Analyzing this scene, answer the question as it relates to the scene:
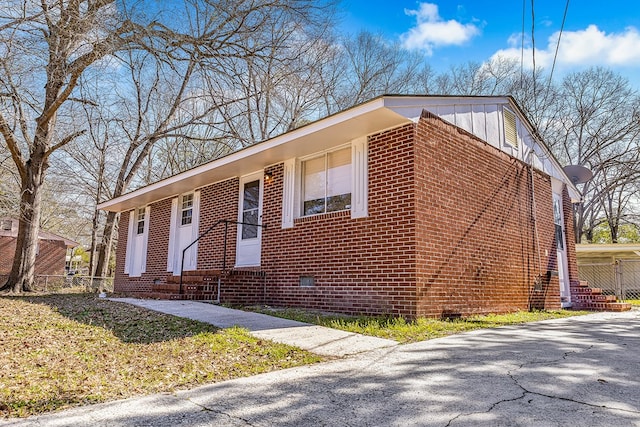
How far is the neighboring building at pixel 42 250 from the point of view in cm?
2805

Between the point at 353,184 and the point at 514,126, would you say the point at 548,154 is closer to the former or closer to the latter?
the point at 514,126

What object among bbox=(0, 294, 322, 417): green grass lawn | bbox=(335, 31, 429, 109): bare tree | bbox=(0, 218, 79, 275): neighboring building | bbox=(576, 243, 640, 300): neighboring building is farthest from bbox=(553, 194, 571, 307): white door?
bbox=(0, 218, 79, 275): neighboring building

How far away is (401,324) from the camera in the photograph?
6094 millimetres

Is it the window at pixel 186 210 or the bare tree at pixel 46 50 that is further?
the window at pixel 186 210

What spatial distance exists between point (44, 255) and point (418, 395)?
1295 inches

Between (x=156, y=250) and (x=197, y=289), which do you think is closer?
(x=197, y=289)

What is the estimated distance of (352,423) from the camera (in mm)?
2539

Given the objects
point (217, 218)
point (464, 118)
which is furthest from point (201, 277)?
point (464, 118)

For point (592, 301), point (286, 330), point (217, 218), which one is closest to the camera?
point (286, 330)

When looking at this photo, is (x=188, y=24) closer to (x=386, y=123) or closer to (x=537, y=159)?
(x=386, y=123)

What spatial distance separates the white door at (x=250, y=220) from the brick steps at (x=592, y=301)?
8.30 metres

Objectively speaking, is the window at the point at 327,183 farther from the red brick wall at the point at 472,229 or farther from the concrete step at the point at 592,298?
the concrete step at the point at 592,298

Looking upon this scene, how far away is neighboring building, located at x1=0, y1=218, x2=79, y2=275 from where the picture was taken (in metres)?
28.0

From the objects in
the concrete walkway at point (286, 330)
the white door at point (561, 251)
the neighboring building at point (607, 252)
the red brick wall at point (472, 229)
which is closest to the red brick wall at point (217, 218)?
the concrete walkway at point (286, 330)
